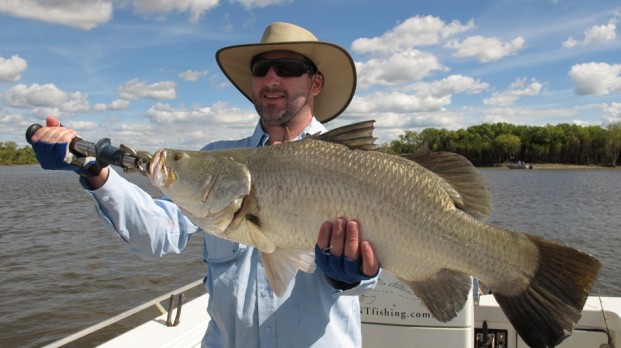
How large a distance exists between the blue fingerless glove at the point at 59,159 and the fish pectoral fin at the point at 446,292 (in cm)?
175

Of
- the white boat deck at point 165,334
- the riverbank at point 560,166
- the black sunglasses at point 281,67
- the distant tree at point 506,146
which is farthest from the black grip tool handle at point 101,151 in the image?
the riverbank at point 560,166

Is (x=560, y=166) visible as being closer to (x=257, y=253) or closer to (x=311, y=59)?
(x=311, y=59)

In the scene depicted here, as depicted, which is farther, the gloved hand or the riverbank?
the riverbank

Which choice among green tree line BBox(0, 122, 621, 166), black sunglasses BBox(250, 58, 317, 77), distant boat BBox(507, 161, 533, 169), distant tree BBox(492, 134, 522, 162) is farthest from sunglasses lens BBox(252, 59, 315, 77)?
distant tree BBox(492, 134, 522, 162)

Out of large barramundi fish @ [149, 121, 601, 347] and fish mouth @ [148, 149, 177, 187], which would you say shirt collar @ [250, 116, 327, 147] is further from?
fish mouth @ [148, 149, 177, 187]

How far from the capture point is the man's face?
10.6 ft

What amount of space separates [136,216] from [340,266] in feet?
3.74

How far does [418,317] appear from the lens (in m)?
4.04

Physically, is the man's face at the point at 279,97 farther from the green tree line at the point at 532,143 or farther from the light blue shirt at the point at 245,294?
the green tree line at the point at 532,143

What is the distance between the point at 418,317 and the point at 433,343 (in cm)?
23

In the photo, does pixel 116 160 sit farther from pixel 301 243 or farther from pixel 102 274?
pixel 102 274

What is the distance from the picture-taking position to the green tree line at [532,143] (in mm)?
91812

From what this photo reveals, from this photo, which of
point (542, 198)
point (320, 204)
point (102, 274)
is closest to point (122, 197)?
point (320, 204)

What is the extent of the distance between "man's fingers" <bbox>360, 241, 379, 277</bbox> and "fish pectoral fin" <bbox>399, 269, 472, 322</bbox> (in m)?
0.25
